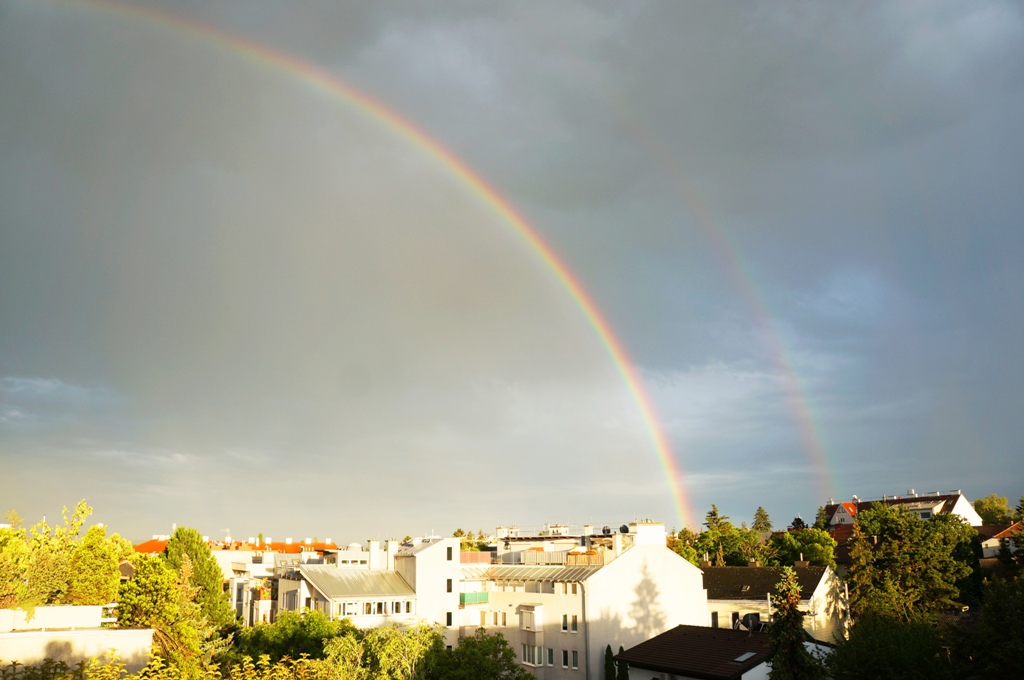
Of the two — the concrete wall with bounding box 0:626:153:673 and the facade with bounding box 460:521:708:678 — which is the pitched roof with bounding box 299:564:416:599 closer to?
the facade with bounding box 460:521:708:678

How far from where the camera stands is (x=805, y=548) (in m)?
93.9

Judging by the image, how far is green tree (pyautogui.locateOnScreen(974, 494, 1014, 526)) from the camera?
167 m

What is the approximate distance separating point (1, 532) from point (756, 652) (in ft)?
180

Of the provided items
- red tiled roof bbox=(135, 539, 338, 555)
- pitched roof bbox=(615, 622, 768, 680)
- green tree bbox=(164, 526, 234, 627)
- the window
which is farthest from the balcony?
red tiled roof bbox=(135, 539, 338, 555)

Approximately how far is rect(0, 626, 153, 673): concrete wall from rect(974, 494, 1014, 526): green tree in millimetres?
174705

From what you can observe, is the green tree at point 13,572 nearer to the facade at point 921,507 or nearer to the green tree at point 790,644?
the green tree at point 790,644

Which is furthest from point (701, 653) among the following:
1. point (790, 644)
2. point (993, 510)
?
point (993, 510)

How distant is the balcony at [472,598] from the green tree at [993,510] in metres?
140

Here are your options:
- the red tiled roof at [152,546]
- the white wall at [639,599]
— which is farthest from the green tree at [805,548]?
the red tiled roof at [152,546]

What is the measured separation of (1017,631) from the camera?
114ft

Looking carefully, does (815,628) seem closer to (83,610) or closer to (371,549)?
(371,549)

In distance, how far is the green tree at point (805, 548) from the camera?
9038 centimetres

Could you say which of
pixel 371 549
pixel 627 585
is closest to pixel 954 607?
pixel 627 585

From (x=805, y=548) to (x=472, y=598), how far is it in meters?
46.7
